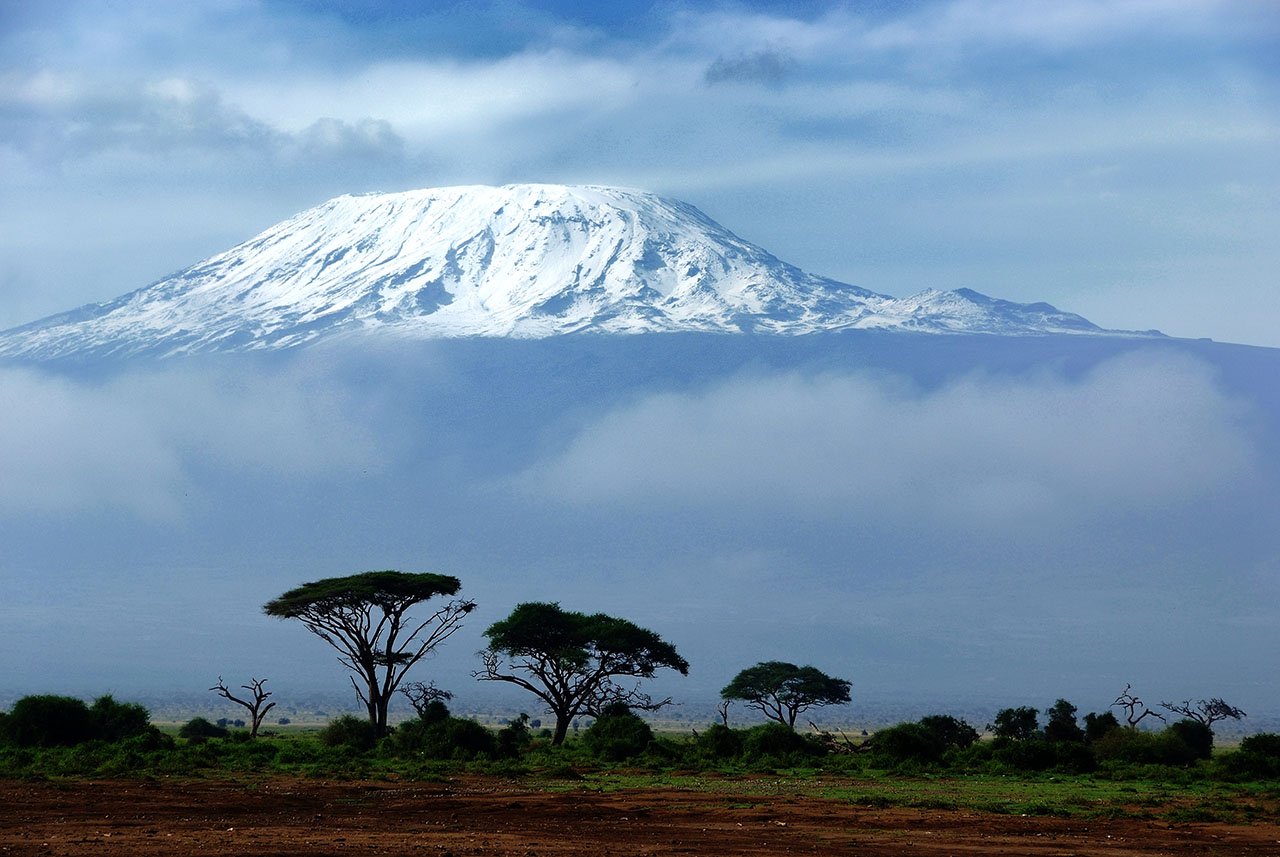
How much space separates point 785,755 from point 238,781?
48.8 ft

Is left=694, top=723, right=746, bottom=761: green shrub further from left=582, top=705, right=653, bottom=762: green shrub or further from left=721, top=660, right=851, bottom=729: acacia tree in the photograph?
left=721, top=660, right=851, bottom=729: acacia tree

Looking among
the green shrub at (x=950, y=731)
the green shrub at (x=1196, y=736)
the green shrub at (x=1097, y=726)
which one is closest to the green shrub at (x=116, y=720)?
the green shrub at (x=950, y=731)

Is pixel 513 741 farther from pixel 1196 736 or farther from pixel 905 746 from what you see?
pixel 1196 736

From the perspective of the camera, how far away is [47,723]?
3794cm

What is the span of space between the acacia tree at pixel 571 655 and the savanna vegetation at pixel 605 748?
7cm

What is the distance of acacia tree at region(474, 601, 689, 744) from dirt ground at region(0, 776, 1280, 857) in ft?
74.4

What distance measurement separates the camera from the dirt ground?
1925cm

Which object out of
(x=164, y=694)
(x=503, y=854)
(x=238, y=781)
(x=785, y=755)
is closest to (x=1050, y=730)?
(x=785, y=755)

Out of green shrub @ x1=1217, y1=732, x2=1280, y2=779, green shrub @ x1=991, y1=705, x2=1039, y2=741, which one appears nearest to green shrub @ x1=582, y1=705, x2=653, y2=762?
green shrub @ x1=991, y1=705, x2=1039, y2=741

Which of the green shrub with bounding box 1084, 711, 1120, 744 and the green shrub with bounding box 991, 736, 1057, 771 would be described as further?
the green shrub with bounding box 1084, 711, 1120, 744

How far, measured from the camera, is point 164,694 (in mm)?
195625

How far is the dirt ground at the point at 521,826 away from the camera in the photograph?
63.2 ft

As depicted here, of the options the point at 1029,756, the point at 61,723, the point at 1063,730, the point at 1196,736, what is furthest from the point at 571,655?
the point at 1196,736

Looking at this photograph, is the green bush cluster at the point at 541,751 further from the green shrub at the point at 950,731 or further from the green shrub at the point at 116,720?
the green shrub at the point at 950,731
